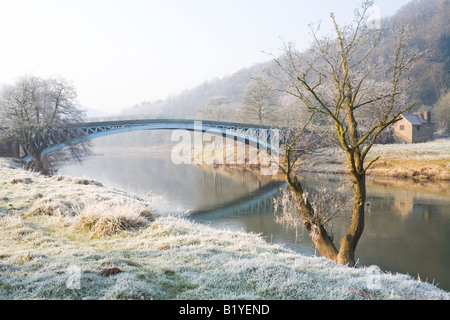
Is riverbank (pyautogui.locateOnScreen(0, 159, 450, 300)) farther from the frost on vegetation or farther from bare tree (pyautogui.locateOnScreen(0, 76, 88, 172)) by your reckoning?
bare tree (pyautogui.locateOnScreen(0, 76, 88, 172))

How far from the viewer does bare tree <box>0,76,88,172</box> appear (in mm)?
20281

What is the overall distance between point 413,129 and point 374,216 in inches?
1119

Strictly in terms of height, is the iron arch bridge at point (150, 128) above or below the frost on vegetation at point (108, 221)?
above

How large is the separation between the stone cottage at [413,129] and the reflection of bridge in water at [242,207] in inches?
942

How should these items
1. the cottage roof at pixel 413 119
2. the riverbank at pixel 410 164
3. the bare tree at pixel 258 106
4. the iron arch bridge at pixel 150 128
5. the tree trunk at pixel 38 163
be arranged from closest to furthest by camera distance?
the tree trunk at pixel 38 163, the iron arch bridge at pixel 150 128, the riverbank at pixel 410 164, the cottage roof at pixel 413 119, the bare tree at pixel 258 106

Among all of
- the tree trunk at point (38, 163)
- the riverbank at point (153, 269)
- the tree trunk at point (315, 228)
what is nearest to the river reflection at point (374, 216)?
the tree trunk at point (315, 228)

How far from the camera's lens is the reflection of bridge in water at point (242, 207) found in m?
15.2

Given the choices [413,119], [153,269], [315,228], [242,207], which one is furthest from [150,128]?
[413,119]

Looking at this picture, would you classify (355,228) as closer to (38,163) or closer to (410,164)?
(410,164)

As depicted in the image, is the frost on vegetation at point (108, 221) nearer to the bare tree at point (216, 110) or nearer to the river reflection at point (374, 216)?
the river reflection at point (374, 216)

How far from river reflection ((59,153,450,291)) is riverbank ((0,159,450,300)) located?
13.4ft

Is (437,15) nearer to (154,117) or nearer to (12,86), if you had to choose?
(154,117)

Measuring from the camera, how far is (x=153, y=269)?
418 cm

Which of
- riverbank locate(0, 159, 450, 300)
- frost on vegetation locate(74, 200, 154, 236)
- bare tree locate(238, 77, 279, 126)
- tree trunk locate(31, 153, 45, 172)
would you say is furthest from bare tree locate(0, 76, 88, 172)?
bare tree locate(238, 77, 279, 126)
